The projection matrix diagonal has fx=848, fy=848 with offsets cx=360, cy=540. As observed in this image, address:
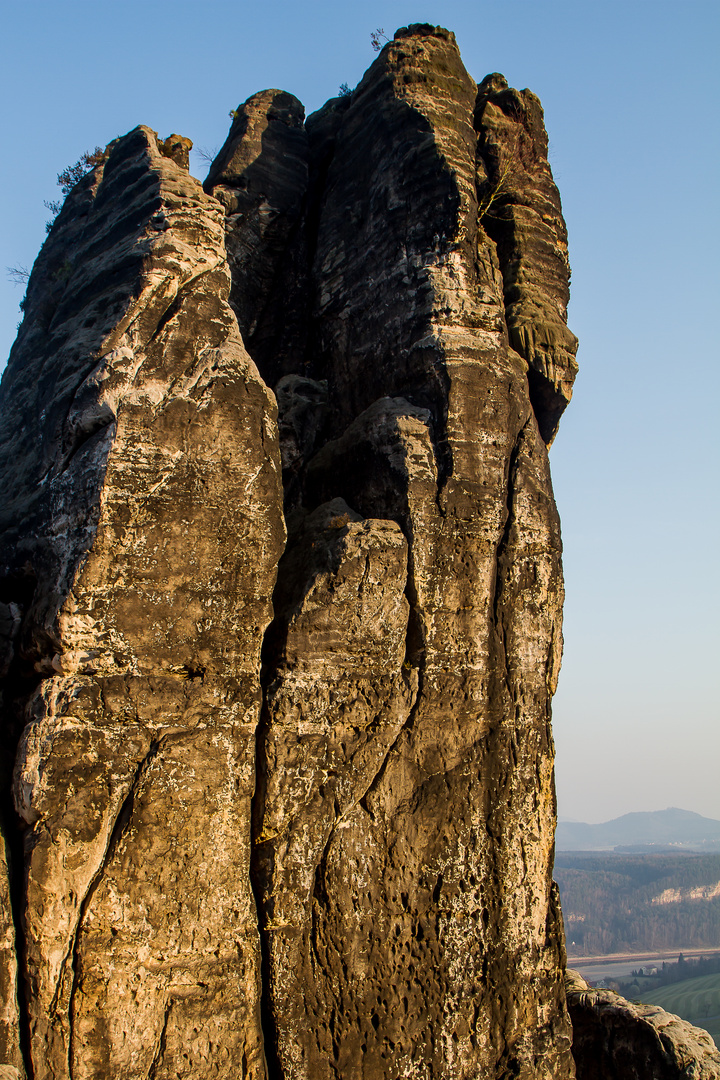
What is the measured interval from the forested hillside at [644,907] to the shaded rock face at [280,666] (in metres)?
152

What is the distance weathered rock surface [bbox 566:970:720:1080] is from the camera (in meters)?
11.2

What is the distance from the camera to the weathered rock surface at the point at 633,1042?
1116cm

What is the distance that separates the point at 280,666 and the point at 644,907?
189 m

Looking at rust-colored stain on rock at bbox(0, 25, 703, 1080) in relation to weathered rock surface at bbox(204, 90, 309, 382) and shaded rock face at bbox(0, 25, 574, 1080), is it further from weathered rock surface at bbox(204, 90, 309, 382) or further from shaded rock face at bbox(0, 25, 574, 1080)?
weathered rock surface at bbox(204, 90, 309, 382)

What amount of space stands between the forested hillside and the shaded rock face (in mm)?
152170

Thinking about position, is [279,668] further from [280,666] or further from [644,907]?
[644,907]

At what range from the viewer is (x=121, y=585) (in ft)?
27.0

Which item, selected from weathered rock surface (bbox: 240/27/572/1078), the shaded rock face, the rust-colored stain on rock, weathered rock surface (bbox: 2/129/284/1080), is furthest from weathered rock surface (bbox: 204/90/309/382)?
weathered rock surface (bbox: 2/129/284/1080)

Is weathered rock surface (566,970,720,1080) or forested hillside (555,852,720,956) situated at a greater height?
weathered rock surface (566,970,720,1080)

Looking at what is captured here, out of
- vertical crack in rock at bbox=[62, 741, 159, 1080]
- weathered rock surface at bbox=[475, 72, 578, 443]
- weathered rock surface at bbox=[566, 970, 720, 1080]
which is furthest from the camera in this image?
weathered rock surface at bbox=[475, 72, 578, 443]

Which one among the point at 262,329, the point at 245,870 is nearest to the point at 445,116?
the point at 262,329

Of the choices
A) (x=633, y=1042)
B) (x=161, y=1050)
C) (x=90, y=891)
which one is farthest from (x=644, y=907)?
(x=90, y=891)

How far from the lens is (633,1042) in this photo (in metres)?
11.9

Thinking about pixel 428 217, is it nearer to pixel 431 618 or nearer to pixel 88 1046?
pixel 431 618
